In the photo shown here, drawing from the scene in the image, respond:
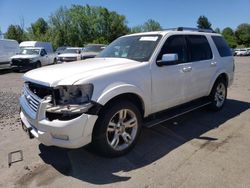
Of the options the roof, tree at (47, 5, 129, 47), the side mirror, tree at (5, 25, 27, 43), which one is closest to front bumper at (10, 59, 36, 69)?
the roof

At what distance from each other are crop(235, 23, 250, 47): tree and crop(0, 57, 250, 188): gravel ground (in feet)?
294

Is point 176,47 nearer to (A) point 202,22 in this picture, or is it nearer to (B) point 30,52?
(B) point 30,52

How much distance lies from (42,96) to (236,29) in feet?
326

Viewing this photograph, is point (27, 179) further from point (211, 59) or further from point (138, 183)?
point (211, 59)

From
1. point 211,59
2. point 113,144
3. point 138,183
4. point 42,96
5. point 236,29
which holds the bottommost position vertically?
point 138,183

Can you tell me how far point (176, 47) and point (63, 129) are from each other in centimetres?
275

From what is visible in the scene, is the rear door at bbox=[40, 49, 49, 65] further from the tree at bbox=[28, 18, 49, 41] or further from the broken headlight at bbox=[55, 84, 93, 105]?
the tree at bbox=[28, 18, 49, 41]

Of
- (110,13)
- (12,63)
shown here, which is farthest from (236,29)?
(12,63)

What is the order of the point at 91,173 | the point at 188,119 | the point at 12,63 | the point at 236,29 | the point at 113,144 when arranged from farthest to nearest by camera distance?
the point at 236,29
the point at 12,63
the point at 188,119
the point at 113,144
the point at 91,173

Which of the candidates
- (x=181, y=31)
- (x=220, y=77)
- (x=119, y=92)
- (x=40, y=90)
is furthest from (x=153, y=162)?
(x=220, y=77)

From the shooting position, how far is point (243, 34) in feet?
286

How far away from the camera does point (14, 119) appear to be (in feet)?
20.0

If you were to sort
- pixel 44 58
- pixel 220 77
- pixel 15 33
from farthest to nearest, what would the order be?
1. pixel 15 33
2. pixel 44 58
3. pixel 220 77

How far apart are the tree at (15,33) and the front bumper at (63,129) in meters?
54.8
